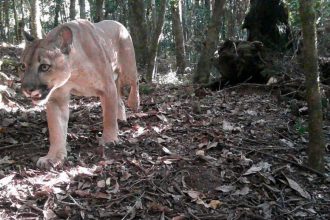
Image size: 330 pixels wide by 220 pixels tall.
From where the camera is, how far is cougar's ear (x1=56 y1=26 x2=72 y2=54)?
4.04 metres

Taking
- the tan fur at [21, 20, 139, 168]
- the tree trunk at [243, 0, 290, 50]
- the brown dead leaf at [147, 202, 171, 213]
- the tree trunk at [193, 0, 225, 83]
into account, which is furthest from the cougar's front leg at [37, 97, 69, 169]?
the tree trunk at [243, 0, 290, 50]

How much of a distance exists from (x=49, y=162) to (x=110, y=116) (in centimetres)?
90

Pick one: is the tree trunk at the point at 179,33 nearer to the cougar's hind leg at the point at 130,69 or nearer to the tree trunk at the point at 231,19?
the tree trunk at the point at 231,19

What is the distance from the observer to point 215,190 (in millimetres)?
3709

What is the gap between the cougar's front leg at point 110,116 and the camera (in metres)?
4.59

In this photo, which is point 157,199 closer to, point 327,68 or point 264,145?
point 264,145

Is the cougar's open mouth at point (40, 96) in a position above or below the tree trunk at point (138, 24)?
below

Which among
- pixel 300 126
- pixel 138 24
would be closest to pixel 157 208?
pixel 300 126

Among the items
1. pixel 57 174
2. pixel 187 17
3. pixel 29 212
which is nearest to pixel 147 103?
pixel 57 174

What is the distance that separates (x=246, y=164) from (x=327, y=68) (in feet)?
12.1

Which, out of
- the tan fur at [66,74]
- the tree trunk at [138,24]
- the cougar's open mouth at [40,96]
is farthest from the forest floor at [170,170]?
the tree trunk at [138,24]

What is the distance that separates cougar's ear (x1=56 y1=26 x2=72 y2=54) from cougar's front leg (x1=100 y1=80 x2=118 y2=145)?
729 mm

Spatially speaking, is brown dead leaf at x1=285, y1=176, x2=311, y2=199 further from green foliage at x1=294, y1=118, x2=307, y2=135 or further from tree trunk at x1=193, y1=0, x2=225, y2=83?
tree trunk at x1=193, y1=0, x2=225, y2=83

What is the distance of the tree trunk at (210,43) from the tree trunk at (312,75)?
4.19 meters
